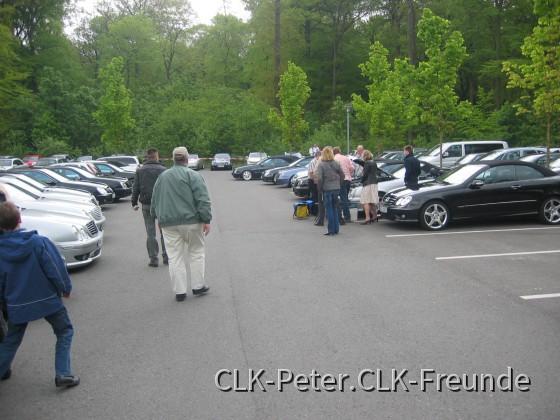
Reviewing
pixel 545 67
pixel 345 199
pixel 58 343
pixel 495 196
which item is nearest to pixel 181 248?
pixel 58 343

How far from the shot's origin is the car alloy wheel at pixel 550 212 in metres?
12.5

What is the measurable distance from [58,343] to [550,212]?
11.2 m

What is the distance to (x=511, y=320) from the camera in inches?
233

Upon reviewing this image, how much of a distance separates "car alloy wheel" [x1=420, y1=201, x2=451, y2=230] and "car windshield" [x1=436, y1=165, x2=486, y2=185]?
75 centimetres

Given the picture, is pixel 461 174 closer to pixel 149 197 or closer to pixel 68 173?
pixel 149 197

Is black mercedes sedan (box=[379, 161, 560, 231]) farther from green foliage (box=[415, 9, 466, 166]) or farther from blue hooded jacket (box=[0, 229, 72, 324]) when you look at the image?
green foliage (box=[415, 9, 466, 166])

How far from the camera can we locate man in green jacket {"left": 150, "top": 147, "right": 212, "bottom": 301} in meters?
6.82

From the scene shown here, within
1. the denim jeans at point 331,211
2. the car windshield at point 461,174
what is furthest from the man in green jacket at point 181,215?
the car windshield at point 461,174

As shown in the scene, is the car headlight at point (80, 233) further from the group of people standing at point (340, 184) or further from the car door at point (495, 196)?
the car door at point (495, 196)

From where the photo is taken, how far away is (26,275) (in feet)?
14.3

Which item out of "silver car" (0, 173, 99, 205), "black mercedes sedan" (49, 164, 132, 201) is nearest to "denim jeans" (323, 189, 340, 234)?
"silver car" (0, 173, 99, 205)

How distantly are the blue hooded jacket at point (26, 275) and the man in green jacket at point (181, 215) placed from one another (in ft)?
8.15

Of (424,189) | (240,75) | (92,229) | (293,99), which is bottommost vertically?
(92,229)

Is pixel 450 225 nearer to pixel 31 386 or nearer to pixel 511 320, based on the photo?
pixel 511 320
